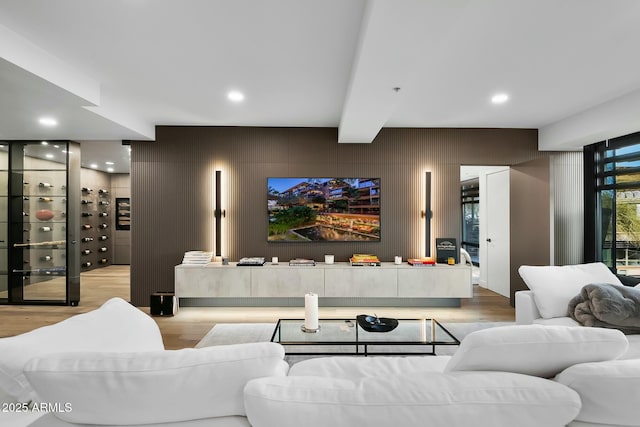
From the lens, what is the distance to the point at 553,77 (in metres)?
2.94

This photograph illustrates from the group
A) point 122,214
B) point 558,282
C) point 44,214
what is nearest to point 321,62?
point 558,282

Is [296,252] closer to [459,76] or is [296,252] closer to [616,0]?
[459,76]

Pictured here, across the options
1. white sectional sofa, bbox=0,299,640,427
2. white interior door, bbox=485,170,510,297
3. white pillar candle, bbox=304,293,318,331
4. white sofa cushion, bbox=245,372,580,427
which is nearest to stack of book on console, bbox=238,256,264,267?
white pillar candle, bbox=304,293,318,331

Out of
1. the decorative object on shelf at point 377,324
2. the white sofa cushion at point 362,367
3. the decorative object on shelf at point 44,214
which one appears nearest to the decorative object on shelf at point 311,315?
the decorative object on shelf at point 377,324

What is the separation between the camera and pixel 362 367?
1.53 metres

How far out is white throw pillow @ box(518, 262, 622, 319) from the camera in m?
2.65

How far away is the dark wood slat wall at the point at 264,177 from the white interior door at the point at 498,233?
2.17 feet

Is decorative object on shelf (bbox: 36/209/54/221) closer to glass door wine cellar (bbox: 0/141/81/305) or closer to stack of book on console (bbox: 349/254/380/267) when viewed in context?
glass door wine cellar (bbox: 0/141/81/305)

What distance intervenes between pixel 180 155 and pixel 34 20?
8.30ft

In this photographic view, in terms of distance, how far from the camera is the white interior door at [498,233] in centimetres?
510

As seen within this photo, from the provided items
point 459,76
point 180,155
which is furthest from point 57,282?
point 459,76

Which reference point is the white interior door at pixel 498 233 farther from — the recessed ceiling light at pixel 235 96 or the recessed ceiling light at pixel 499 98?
the recessed ceiling light at pixel 235 96

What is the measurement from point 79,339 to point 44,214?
4847mm

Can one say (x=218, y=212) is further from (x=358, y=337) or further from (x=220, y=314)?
(x=358, y=337)
